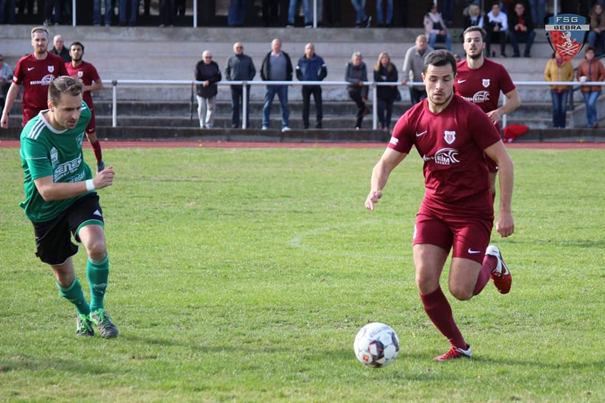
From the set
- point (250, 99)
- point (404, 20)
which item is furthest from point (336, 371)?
point (404, 20)

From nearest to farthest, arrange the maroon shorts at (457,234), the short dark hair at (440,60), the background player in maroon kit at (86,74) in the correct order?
1. the short dark hair at (440,60)
2. the maroon shorts at (457,234)
3. the background player in maroon kit at (86,74)

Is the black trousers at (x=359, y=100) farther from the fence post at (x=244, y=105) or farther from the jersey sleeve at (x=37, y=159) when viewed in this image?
the jersey sleeve at (x=37, y=159)

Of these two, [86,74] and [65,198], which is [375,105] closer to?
[86,74]

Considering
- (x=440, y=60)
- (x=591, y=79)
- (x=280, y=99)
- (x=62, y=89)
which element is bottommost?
(x=280, y=99)

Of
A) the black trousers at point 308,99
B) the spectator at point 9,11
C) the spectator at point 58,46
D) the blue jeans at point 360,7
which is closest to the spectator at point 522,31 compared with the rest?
the blue jeans at point 360,7

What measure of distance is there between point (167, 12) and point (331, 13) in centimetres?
508

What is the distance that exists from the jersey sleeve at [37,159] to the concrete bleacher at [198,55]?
58.9 feet

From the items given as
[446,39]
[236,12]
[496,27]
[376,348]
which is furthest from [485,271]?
[236,12]

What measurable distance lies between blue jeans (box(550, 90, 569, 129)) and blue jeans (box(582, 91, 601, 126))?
0.46m

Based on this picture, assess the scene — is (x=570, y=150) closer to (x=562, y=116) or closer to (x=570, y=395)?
(x=562, y=116)

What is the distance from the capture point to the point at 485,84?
10094mm

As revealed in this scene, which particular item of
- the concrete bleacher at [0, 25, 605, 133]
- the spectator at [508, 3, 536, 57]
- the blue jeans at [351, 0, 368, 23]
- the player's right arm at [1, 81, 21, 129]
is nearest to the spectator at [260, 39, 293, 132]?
the concrete bleacher at [0, 25, 605, 133]

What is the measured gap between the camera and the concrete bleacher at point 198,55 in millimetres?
24641

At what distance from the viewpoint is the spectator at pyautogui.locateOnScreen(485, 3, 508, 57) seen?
26019 mm
